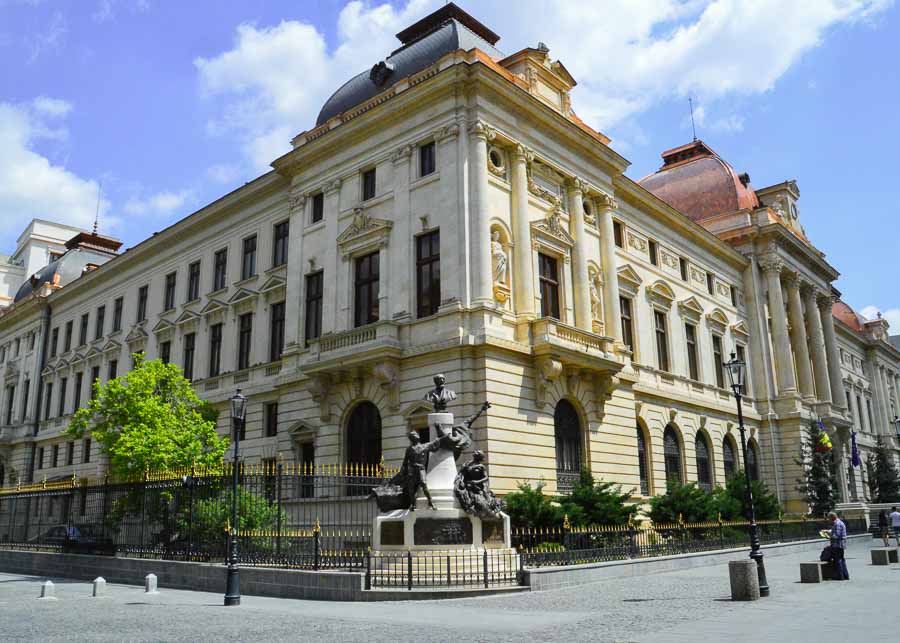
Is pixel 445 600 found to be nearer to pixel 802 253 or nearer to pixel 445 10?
pixel 445 10

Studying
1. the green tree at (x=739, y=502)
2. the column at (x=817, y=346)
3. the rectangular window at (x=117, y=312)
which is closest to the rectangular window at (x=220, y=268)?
the rectangular window at (x=117, y=312)

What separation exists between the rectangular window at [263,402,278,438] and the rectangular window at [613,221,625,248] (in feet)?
57.7

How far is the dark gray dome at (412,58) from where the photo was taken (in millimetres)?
30469

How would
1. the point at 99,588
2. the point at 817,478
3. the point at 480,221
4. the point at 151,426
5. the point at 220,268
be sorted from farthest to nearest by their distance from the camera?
the point at 817,478, the point at 220,268, the point at 151,426, the point at 480,221, the point at 99,588

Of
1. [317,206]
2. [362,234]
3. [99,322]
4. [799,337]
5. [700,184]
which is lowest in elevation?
[799,337]

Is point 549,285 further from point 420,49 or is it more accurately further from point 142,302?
point 142,302

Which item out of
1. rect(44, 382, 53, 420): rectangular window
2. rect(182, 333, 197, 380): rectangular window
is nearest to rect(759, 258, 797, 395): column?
rect(182, 333, 197, 380): rectangular window

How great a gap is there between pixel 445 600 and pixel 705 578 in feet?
24.8

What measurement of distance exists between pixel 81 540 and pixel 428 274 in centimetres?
1391

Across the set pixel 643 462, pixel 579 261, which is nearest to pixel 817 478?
pixel 643 462

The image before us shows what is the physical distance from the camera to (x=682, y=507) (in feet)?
85.9

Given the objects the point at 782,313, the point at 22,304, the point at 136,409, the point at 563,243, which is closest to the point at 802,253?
the point at 782,313

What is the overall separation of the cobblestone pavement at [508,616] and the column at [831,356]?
36994mm

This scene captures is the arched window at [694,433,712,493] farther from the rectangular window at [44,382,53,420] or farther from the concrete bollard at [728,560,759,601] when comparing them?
the rectangular window at [44,382,53,420]
